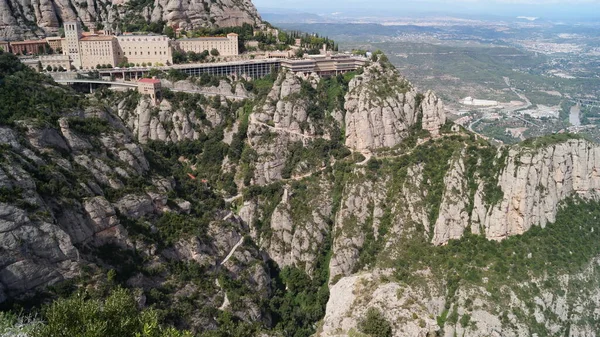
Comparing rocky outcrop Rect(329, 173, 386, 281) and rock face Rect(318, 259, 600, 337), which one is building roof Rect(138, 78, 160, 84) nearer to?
rocky outcrop Rect(329, 173, 386, 281)

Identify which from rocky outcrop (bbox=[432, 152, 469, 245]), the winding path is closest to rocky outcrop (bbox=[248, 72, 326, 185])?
the winding path

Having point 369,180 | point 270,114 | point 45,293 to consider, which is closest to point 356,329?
point 45,293

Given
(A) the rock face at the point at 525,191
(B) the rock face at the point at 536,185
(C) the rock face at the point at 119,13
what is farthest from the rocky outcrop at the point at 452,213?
(C) the rock face at the point at 119,13

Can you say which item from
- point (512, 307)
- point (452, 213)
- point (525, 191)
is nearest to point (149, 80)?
point (452, 213)

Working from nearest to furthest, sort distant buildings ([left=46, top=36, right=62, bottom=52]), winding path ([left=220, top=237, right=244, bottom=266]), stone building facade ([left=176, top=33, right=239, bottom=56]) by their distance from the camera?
1. winding path ([left=220, top=237, right=244, bottom=266])
2. distant buildings ([left=46, top=36, right=62, bottom=52])
3. stone building facade ([left=176, top=33, right=239, bottom=56])

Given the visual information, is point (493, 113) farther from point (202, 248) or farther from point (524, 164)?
point (202, 248)

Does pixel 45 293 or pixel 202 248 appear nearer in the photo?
pixel 45 293
